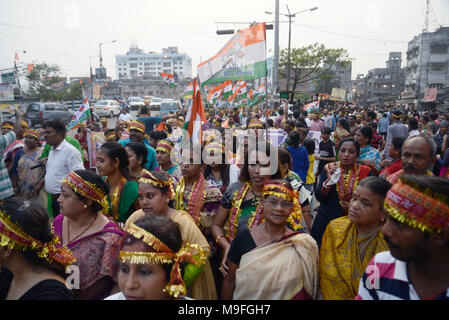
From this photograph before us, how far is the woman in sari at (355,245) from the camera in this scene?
2234mm

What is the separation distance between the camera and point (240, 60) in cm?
709

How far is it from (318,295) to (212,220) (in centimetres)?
141

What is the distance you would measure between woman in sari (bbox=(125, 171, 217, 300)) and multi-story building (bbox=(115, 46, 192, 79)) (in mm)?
145685

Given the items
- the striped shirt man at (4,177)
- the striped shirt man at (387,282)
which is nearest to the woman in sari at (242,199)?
the striped shirt man at (387,282)

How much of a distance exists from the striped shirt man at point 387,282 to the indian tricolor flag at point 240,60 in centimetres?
547

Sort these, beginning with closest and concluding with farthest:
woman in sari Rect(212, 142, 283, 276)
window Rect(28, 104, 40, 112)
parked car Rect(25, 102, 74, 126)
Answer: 1. woman in sari Rect(212, 142, 283, 276)
2. parked car Rect(25, 102, 74, 126)
3. window Rect(28, 104, 40, 112)

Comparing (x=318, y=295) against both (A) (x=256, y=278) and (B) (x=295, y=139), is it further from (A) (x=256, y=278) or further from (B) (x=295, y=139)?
(B) (x=295, y=139)

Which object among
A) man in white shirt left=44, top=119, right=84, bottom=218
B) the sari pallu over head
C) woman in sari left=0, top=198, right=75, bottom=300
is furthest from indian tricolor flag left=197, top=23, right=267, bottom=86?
woman in sari left=0, top=198, right=75, bottom=300

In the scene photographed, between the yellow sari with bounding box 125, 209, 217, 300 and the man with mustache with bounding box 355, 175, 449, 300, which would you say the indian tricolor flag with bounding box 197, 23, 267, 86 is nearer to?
the yellow sari with bounding box 125, 209, 217, 300

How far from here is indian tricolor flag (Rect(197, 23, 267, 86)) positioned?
267 inches

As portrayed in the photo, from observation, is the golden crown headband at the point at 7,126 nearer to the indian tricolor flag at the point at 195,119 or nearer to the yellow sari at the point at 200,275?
the indian tricolor flag at the point at 195,119

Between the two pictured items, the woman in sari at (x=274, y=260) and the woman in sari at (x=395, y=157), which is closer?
the woman in sari at (x=274, y=260)
